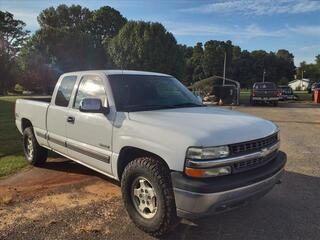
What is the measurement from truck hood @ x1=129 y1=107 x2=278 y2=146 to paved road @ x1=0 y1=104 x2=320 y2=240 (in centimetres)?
113

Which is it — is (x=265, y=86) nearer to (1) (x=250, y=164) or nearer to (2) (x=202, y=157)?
(1) (x=250, y=164)

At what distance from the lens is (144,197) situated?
4660mm

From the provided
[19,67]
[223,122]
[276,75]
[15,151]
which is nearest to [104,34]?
[19,67]

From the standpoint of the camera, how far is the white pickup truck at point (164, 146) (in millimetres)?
4098

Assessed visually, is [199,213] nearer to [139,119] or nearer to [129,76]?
[139,119]

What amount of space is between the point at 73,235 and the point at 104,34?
7744 centimetres

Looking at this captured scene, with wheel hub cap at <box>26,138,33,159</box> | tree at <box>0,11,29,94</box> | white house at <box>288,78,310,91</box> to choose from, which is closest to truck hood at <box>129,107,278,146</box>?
wheel hub cap at <box>26,138,33,159</box>

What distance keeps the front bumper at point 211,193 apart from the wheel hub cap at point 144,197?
477mm

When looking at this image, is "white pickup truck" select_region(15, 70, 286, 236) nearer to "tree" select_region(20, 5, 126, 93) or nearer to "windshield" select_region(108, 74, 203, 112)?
"windshield" select_region(108, 74, 203, 112)

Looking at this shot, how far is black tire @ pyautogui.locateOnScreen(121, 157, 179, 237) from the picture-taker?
4270mm

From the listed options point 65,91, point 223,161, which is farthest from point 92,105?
point 223,161

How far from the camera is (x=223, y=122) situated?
4.60 meters

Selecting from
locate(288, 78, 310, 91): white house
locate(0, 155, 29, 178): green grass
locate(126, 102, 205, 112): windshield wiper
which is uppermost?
locate(126, 102, 205, 112): windshield wiper

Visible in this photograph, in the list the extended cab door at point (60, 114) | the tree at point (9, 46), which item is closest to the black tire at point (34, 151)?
the extended cab door at point (60, 114)
